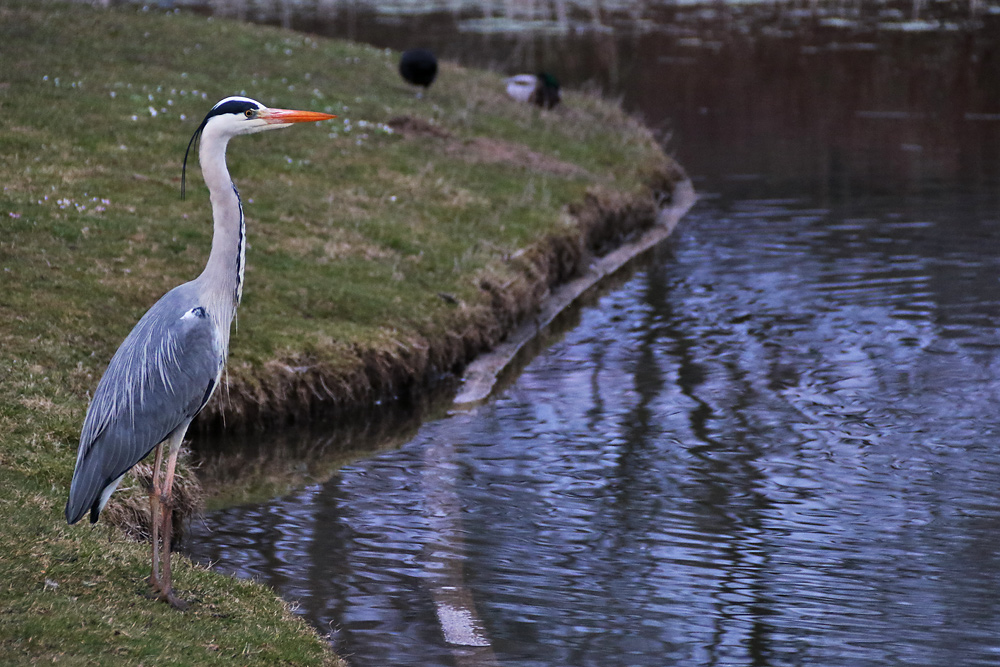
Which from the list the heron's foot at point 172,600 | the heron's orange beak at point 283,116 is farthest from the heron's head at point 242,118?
the heron's foot at point 172,600

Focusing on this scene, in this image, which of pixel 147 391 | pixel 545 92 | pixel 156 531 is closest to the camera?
pixel 156 531

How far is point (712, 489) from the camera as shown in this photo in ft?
43.8

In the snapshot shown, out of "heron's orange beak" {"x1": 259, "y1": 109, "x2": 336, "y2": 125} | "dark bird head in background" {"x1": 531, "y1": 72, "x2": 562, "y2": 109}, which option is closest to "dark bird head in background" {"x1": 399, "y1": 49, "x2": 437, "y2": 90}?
"dark bird head in background" {"x1": 531, "y1": 72, "x2": 562, "y2": 109}

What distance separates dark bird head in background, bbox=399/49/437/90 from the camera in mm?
28844

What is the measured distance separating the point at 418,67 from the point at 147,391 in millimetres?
20998

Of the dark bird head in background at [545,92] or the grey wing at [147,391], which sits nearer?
the grey wing at [147,391]

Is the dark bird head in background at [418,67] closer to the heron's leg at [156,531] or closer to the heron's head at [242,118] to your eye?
the heron's head at [242,118]

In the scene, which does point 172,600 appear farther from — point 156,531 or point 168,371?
point 168,371

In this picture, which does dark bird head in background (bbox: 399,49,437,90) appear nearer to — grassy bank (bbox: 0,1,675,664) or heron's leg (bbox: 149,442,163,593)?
grassy bank (bbox: 0,1,675,664)

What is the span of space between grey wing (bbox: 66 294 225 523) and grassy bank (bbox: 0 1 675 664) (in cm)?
77

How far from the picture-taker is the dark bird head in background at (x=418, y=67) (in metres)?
28.8

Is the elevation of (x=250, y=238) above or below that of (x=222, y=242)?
below

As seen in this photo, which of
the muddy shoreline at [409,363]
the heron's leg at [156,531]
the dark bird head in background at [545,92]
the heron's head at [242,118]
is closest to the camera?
the heron's leg at [156,531]

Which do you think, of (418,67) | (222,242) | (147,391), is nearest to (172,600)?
(147,391)
